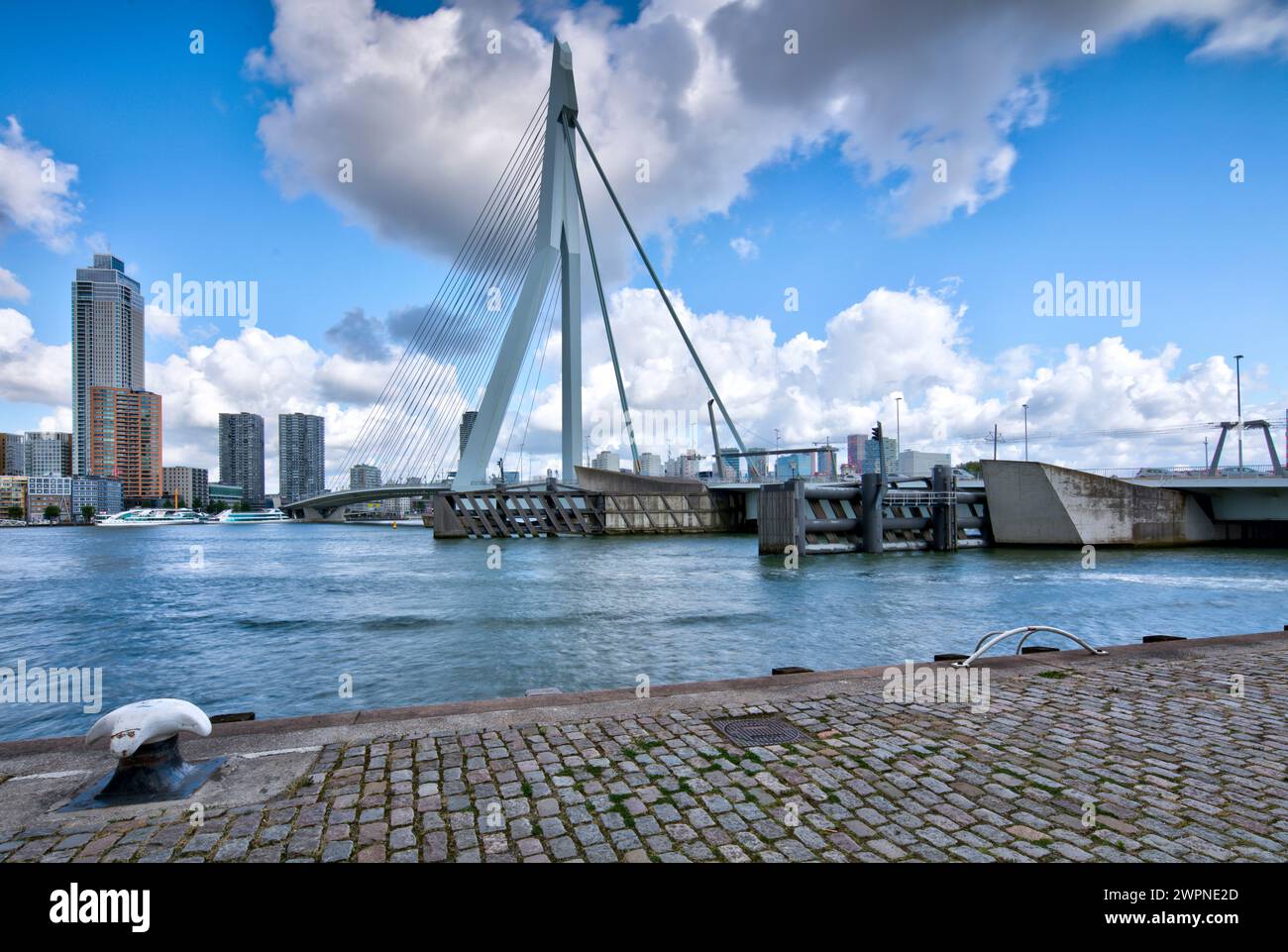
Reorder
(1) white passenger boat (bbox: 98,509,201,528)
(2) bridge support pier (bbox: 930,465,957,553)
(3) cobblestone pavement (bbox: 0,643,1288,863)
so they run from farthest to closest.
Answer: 1. (1) white passenger boat (bbox: 98,509,201,528)
2. (2) bridge support pier (bbox: 930,465,957,553)
3. (3) cobblestone pavement (bbox: 0,643,1288,863)

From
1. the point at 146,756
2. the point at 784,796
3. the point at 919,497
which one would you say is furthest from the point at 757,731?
the point at 919,497

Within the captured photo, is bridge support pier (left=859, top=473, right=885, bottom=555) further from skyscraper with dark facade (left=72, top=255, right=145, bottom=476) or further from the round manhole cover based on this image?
skyscraper with dark facade (left=72, top=255, right=145, bottom=476)

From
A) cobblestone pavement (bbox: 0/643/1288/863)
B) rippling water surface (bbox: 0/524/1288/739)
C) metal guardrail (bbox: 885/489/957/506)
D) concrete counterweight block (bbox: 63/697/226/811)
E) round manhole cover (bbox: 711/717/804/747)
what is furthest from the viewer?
metal guardrail (bbox: 885/489/957/506)

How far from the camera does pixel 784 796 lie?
402cm

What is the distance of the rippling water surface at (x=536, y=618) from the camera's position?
1148cm

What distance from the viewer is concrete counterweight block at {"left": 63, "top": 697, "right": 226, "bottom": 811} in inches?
159

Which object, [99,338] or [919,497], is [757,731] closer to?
[919,497]

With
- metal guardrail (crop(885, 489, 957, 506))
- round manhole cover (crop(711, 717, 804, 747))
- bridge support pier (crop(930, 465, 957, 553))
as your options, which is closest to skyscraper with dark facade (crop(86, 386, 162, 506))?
metal guardrail (crop(885, 489, 957, 506))

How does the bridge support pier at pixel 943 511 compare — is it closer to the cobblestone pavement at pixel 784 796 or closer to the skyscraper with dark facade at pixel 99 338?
the cobblestone pavement at pixel 784 796

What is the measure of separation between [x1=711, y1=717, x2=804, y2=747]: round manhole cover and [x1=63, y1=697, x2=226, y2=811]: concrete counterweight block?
3.78m
